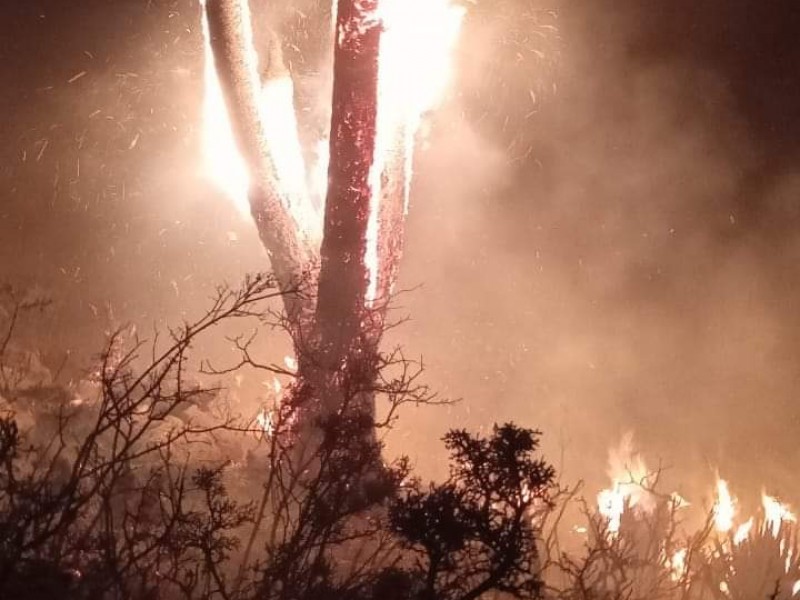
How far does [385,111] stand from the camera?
282 inches

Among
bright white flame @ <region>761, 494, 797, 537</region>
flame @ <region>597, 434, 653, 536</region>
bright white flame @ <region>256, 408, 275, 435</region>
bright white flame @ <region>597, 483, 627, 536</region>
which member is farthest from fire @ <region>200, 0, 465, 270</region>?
bright white flame @ <region>761, 494, 797, 537</region>

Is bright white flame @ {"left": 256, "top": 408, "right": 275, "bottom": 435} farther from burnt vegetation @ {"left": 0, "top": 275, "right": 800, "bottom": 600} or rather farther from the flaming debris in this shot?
the flaming debris

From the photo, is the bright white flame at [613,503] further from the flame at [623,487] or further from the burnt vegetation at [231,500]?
the burnt vegetation at [231,500]

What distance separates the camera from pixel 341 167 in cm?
714

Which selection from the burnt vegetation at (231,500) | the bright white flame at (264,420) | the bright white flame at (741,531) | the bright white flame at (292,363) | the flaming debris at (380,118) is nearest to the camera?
the burnt vegetation at (231,500)

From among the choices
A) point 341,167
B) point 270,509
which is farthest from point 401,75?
point 270,509

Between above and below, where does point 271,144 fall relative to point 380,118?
above

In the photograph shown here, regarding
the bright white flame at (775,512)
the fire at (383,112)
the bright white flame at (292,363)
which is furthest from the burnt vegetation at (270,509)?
the fire at (383,112)

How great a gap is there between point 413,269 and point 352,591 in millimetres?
9564

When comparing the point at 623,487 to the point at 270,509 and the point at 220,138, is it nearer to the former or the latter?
the point at 270,509

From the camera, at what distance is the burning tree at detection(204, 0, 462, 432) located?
22.7 feet

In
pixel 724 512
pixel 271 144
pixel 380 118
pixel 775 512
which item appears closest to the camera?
pixel 380 118

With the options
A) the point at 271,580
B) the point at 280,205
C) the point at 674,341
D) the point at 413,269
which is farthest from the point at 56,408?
the point at 674,341

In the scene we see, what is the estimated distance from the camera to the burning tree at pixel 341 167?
693 centimetres
